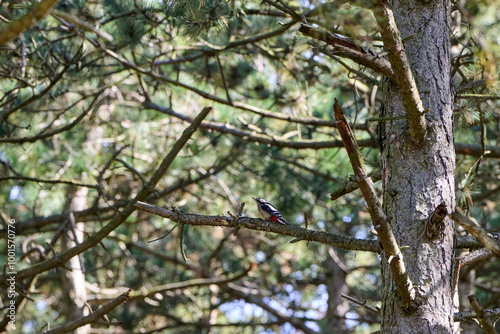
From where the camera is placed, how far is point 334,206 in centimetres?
625

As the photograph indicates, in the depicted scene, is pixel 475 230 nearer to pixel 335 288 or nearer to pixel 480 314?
pixel 480 314

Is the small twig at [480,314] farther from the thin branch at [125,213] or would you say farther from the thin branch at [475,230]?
the thin branch at [125,213]

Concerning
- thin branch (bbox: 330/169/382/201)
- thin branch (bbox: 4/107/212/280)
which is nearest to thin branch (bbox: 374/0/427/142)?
thin branch (bbox: 330/169/382/201)

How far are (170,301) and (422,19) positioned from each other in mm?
6884

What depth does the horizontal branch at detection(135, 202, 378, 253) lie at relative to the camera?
2324 mm

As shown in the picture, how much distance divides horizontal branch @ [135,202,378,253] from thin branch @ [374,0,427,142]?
0.57 m

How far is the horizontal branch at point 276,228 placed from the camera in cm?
232

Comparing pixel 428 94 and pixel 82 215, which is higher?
pixel 82 215

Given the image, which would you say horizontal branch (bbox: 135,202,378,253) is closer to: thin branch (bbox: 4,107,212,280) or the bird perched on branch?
thin branch (bbox: 4,107,212,280)

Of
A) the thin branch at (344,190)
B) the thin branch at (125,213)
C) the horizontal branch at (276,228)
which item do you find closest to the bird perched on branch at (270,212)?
the thin branch at (125,213)

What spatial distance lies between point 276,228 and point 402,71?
3.05 ft

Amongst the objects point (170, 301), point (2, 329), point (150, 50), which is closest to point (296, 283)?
point (170, 301)

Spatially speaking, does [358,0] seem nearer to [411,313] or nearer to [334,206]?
[411,313]

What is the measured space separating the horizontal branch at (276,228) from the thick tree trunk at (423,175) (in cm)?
16
